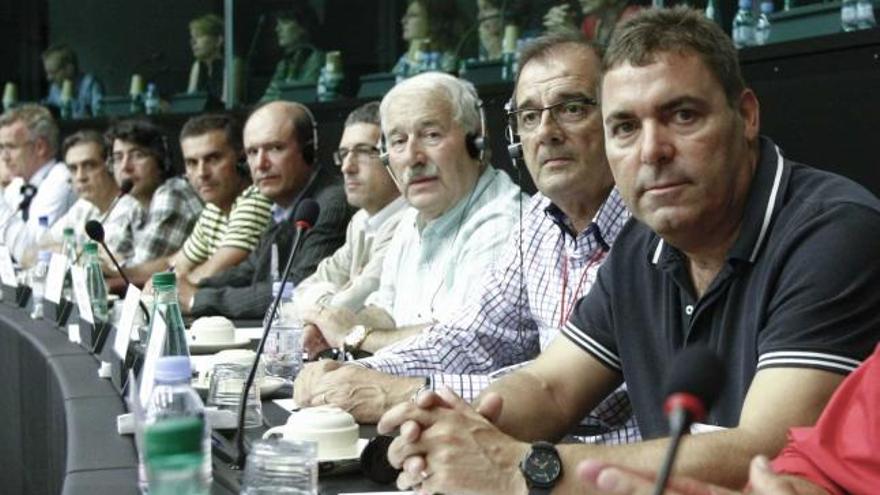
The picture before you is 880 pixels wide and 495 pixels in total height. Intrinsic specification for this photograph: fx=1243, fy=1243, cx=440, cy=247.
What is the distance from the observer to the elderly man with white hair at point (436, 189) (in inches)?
109

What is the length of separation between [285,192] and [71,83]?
4600mm

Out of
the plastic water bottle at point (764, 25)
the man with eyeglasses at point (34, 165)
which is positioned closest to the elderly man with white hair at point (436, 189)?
the plastic water bottle at point (764, 25)

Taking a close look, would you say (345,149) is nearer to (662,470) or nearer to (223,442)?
(223,442)

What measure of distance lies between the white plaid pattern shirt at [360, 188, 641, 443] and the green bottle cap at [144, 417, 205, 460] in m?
1.42

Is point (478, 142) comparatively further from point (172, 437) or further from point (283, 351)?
point (172, 437)

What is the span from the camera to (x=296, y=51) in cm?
579

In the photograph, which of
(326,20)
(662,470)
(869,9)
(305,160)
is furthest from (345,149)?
(662,470)

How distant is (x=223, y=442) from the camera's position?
1.63 meters

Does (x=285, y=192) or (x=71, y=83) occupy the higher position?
(x=71, y=83)

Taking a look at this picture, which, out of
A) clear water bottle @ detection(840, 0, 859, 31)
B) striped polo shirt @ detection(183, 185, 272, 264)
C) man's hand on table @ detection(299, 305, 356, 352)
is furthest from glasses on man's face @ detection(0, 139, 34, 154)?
clear water bottle @ detection(840, 0, 859, 31)

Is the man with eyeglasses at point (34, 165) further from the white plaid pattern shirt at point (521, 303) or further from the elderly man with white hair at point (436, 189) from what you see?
the white plaid pattern shirt at point (521, 303)

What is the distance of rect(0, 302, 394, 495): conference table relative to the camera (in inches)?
55.7

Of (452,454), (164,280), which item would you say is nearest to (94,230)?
(164,280)

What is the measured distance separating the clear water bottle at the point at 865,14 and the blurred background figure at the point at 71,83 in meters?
5.92
